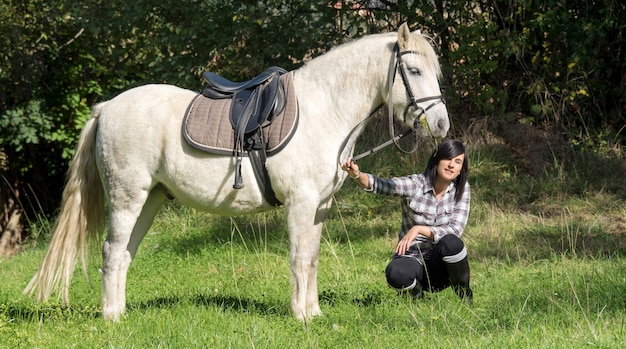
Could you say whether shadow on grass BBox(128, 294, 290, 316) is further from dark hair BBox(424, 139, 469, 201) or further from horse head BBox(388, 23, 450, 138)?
horse head BBox(388, 23, 450, 138)

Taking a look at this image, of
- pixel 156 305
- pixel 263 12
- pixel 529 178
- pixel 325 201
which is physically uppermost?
pixel 263 12

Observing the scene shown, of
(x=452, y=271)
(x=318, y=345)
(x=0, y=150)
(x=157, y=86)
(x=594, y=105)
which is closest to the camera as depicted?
(x=318, y=345)

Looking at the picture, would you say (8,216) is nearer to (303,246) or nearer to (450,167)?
(303,246)

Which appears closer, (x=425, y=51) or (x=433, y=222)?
(x=425, y=51)

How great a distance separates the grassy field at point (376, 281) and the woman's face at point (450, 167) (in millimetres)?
851

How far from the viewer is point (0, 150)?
45.3ft

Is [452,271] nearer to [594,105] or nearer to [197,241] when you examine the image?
[197,241]

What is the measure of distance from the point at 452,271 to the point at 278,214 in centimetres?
402

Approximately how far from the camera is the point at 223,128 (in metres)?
4.95

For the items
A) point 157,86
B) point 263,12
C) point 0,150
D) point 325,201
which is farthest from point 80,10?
point 325,201

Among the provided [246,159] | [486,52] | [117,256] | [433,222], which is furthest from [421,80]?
[486,52]

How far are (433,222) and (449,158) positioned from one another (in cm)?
44

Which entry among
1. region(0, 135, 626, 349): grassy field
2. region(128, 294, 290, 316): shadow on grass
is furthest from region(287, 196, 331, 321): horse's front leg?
region(128, 294, 290, 316): shadow on grass

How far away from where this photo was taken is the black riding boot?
4906 millimetres
